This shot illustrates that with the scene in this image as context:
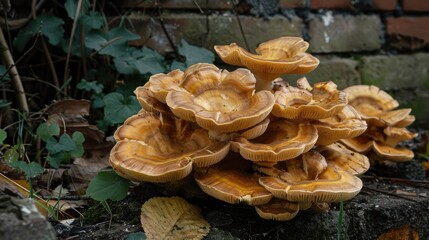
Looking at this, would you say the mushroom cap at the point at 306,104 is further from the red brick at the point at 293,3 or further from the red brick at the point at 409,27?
the red brick at the point at 409,27

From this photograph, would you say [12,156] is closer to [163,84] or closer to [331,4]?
[163,84]

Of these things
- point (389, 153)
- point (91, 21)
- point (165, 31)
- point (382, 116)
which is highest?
point (91, 21)

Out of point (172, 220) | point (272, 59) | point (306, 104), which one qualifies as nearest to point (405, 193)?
point (306, 104)

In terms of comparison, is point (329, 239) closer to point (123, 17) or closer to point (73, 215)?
point (73, 215)

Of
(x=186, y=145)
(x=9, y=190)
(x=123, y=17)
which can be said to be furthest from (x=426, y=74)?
(x=9, y=190)

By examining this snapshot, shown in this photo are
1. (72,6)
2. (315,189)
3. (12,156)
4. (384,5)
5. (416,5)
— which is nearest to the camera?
(315,189)

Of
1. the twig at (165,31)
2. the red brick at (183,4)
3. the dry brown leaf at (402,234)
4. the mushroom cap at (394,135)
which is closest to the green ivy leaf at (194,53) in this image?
the twig at (165,31)

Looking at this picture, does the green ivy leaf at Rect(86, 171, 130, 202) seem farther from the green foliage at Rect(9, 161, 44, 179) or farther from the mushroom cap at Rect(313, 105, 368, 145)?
the mushroom cap at Rect(313, 105, 368, 145)
